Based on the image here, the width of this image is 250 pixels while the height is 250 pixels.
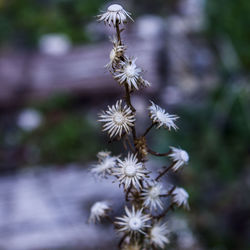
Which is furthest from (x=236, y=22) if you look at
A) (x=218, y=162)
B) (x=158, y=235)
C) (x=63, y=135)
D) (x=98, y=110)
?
(x=158, y=235)

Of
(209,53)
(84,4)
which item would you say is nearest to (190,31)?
(209,53)

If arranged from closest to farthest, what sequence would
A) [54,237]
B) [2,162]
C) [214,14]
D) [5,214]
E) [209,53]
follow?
[54,237], [5,214], [2,162], [214,14], [209,53]

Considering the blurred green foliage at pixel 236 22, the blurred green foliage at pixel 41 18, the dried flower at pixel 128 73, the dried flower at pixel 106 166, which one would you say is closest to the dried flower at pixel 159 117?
the dried flower at pixel 128 73

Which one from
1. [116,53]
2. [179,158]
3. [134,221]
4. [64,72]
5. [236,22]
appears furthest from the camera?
[236,22]

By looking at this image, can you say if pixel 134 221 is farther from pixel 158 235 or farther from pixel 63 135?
pixel 63 135

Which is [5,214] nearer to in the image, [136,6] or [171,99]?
[171,99]

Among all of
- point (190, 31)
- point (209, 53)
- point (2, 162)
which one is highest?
point (190, 31)
